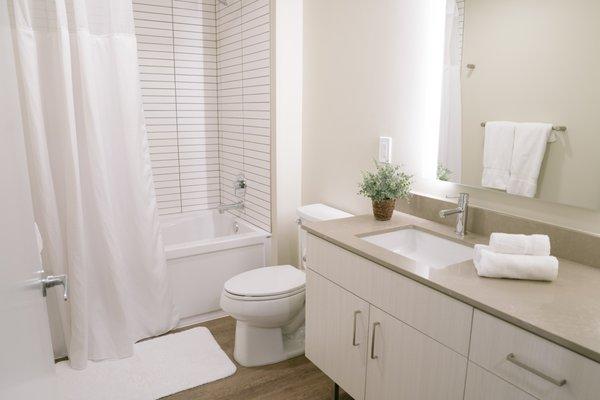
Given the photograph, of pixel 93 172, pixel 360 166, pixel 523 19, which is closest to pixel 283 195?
pixel 360 166

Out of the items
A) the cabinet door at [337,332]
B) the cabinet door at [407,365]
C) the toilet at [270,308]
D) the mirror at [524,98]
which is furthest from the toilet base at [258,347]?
the mirror at [524,98]

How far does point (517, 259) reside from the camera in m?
1.32

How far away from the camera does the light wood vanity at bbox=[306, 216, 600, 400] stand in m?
1.08

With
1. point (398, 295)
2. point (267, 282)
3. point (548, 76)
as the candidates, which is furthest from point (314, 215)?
point (548, 76)

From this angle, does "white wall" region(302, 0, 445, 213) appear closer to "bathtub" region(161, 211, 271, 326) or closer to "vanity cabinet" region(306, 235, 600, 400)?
"bathtub" region(161, 211, 271, 326)

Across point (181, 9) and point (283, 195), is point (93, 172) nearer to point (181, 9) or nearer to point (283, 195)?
point (283, 195)

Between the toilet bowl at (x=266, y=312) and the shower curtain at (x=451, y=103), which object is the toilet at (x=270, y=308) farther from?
the shower curtain at (x=451, y=103)

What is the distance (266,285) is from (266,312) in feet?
0.48

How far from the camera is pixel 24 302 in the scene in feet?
2.84

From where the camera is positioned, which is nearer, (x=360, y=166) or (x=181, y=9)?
(x=360, y=166)

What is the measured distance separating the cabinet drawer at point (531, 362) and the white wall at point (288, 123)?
179 cm

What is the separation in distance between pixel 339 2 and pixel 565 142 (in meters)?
1.44

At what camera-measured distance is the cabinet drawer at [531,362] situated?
100cm

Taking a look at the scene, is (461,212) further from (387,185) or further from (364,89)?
(364,89)
